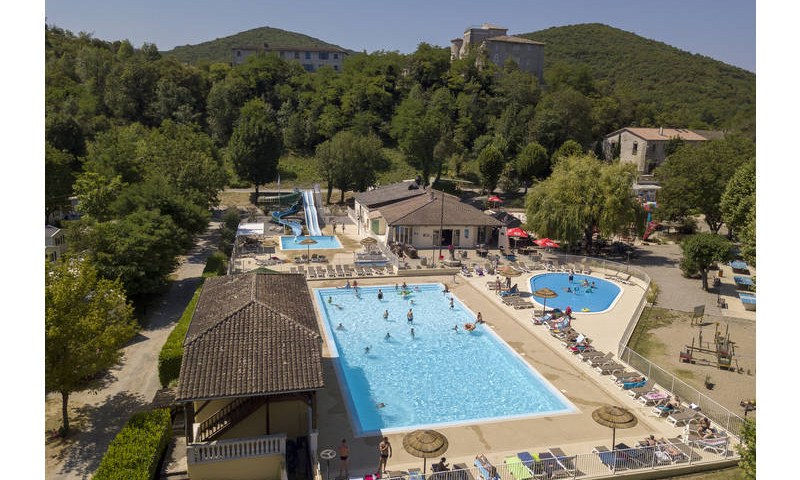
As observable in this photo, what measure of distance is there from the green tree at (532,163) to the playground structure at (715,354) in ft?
138

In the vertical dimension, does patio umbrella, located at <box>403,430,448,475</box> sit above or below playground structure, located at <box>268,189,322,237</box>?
below

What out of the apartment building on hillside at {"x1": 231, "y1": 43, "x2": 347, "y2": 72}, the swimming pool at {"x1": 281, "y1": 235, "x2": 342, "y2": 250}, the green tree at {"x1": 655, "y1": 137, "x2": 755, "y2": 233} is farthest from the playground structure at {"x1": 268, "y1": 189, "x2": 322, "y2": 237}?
the apartment building on hillside at {"x1": 231, "y1": 43, "x2": 347, "y2": 72}

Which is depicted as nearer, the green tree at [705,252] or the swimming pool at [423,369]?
the swimming pool at [423,369]

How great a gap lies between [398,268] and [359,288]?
410cm

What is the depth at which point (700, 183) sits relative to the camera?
45406mm

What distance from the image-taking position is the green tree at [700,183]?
4494 cm

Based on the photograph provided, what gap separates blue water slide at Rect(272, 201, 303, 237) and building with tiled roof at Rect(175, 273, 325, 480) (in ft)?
98.7

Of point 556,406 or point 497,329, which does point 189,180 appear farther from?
point 556,406

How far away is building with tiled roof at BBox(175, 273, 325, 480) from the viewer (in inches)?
543

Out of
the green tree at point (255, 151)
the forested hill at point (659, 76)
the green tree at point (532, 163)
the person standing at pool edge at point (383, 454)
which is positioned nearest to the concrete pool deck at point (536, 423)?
the person standing at pool edge at point (383, 454)

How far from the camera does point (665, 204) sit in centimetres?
4697

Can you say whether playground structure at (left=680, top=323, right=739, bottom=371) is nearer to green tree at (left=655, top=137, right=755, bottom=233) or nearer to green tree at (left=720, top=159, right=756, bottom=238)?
green tree at (left=720, top=159, right=756, bottom=238)

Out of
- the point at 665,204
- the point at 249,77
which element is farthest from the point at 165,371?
the point at 249,77

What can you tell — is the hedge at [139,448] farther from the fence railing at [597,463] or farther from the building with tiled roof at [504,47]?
the building with tiled roof at [504,47]
